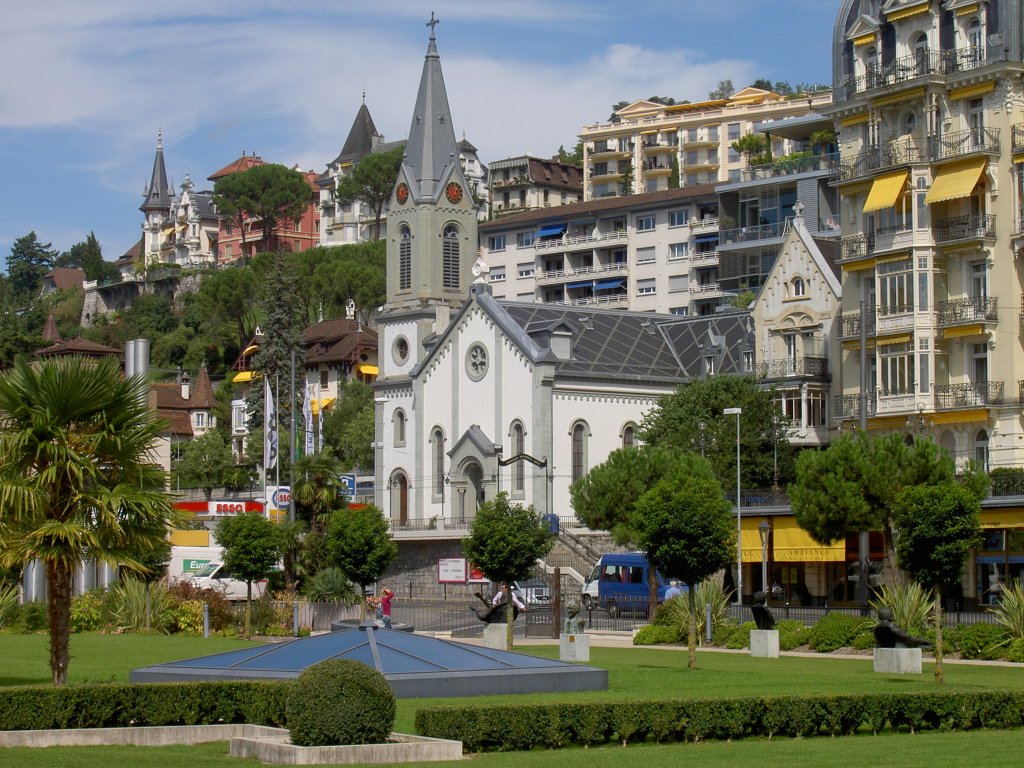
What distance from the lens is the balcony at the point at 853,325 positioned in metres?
67.2

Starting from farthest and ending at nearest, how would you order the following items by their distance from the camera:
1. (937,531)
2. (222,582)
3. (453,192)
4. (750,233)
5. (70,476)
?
(750,233)
(453,192)
(222,582)
(937,531)
(70,476)

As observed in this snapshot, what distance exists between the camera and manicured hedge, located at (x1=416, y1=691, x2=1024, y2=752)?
21.8m

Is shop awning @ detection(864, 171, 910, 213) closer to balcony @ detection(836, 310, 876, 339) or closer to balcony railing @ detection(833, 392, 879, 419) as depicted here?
balcony @ detection(836, 310, 876, 339)

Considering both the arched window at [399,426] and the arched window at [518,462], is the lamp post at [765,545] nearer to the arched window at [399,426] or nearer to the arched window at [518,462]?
the arched window at [518,462]

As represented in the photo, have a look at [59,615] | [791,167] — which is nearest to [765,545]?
[59,615]

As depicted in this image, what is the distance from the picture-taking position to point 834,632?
43.0m

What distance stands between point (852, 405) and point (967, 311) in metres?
7.58

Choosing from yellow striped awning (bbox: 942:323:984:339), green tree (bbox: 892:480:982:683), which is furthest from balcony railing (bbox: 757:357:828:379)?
green tree (bbox: 892:480:982:683)

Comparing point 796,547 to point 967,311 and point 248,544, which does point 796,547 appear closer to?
Answer: point 967,311

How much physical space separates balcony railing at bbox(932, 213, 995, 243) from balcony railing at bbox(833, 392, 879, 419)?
23.7 feet

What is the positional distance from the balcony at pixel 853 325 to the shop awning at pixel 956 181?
5979 mm

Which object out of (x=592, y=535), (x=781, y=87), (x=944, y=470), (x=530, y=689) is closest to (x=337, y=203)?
(x=781, y=87)

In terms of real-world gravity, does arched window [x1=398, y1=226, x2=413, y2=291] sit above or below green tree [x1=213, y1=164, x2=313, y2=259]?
below

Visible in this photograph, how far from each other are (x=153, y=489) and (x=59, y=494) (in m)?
1.50
